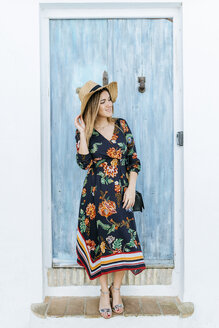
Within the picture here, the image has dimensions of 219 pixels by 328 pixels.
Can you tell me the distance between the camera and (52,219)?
2.91 meters

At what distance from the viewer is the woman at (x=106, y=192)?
8.10 ft

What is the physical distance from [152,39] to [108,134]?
931 millimetres

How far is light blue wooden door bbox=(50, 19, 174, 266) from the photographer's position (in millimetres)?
2840

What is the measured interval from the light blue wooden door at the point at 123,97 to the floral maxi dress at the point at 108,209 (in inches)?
13.1

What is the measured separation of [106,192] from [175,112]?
0.91 meters

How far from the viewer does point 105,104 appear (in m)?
2.48

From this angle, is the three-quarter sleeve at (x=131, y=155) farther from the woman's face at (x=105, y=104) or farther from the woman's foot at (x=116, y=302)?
the woman's foot at (x=116, y=302)

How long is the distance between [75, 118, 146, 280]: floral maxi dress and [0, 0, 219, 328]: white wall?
16.5 inches

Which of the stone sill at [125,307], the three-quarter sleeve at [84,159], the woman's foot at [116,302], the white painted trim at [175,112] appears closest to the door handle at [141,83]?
the white painted trim at [175,112]

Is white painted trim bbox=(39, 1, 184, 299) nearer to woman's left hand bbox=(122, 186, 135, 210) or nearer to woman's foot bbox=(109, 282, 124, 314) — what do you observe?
woman's foot bbox=(109, 282, 124, 314)
